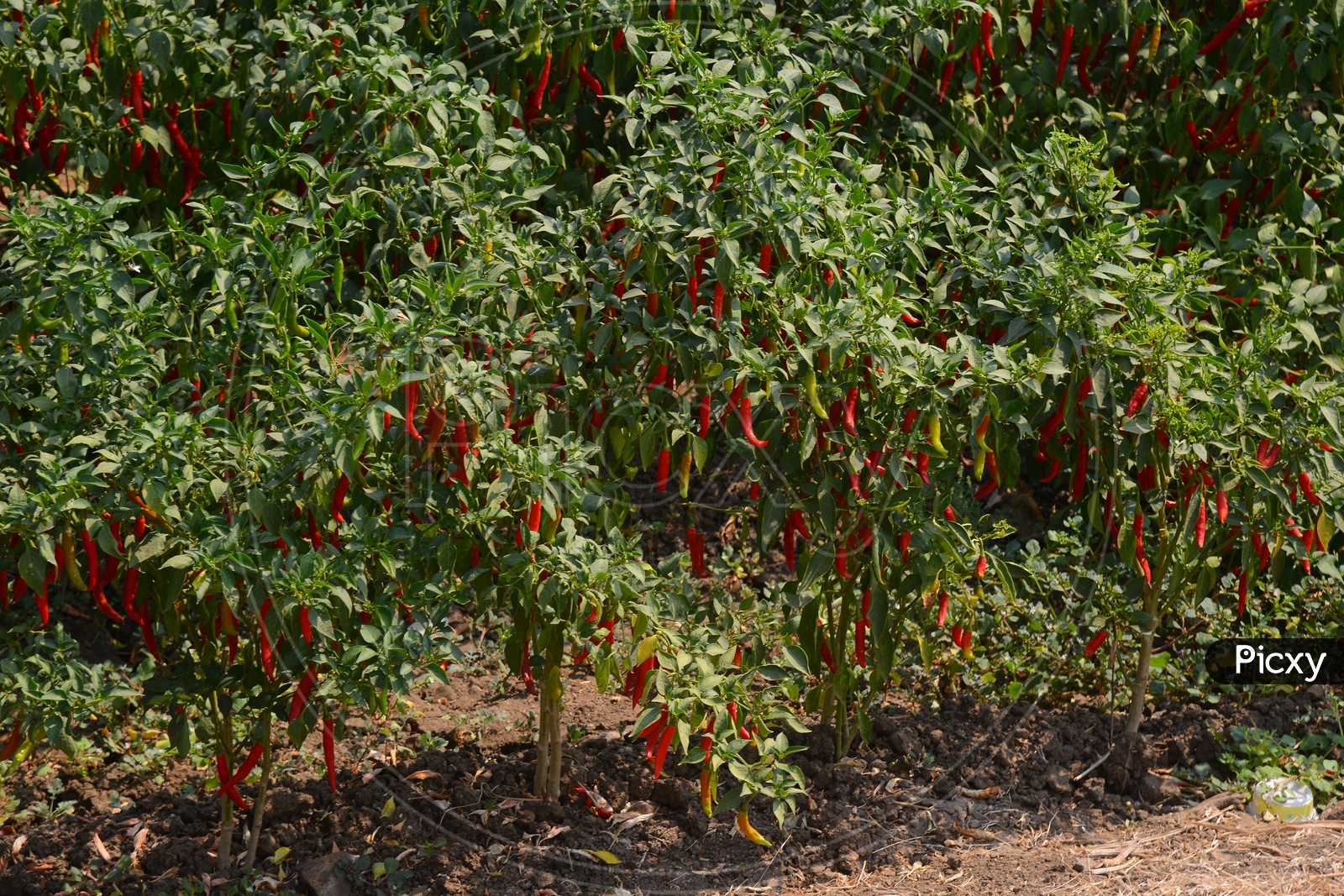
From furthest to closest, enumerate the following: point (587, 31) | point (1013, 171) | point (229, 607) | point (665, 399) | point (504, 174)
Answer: point (1013, 171) < point (587, 31) < point (504, 174) < point (665, 399) < point (229, 607)

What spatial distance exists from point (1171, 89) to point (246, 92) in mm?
2608

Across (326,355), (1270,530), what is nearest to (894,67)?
(1270,530)

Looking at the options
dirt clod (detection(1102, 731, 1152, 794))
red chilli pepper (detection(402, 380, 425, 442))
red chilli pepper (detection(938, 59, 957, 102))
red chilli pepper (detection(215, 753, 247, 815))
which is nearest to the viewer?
red chilli pepper (detection(402, 380, 425, 442))

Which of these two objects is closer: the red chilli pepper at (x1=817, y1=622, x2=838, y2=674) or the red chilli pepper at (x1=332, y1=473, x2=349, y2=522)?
the red chilli pepper at (x1=332, y1=473, x2=349, y2=522)

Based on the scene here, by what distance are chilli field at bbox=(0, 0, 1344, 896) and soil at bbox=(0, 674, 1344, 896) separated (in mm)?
14

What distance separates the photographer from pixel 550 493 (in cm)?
250

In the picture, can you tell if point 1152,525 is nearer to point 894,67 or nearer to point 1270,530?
point 1270,530

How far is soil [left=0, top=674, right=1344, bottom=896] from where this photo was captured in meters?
2.98

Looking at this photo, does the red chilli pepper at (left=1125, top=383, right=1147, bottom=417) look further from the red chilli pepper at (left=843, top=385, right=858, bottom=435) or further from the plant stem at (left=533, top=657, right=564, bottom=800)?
the plant stem at (left=533, top=657, right=564, bottom=800)

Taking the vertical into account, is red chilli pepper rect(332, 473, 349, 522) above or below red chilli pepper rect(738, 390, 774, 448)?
below

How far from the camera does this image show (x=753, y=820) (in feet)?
10.5

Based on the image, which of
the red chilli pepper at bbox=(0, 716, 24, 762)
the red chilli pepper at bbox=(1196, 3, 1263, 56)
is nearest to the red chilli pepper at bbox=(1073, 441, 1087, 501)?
the red chilli pepper at bbox=(1196, 3, 1263, 56)

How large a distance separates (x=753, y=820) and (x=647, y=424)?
1093 millimetres

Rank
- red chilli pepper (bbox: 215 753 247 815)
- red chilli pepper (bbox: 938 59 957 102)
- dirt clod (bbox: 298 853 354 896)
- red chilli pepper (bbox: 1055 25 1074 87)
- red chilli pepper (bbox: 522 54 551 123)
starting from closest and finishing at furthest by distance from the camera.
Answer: red chilli pepper (bbox: 215 753 247 815)
dirt clod (bbox: 298 853 354 896)
red chilli pepper (bbox: 522 54 551 123)
red chilli pepper (bbox: 938 59 957 102)
red chilli pepper (bbox: 1055 25 1074 87)
